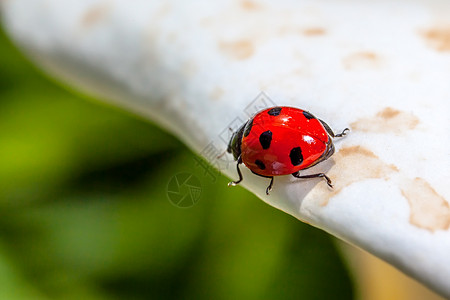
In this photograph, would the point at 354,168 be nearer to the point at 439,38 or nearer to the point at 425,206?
the point at 425,206

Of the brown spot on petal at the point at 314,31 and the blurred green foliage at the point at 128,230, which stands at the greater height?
the brown spot on petal at the point at 314,31

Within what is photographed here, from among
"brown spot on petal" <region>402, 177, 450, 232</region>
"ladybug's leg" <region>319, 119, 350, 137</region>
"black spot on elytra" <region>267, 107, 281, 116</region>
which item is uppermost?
"black spot on elytra" <region>267, 107, 281, 116</region>

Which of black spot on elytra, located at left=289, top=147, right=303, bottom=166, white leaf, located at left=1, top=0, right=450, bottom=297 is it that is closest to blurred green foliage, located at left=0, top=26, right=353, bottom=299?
white leaf, located at left=1, top=0, right=450, bottom=297

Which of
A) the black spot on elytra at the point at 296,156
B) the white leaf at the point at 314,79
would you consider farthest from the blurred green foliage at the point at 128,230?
the black spot on elytra at the point at 296,156

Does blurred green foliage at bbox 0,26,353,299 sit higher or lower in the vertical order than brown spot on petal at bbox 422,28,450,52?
lower

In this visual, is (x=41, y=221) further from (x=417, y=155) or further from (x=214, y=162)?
(x=417, y=155)

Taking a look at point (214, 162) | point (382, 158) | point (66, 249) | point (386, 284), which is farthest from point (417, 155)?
point (66, 249)

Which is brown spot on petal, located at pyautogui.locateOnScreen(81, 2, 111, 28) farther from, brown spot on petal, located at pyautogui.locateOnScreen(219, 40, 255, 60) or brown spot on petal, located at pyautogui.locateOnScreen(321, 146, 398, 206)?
brown spot on petal, located at pyautogui.locateOnScreen(321, 146, 398, 206)

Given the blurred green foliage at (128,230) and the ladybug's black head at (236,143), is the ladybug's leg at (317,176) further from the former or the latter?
the blurred green foliage at (128,230)
